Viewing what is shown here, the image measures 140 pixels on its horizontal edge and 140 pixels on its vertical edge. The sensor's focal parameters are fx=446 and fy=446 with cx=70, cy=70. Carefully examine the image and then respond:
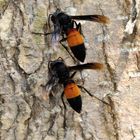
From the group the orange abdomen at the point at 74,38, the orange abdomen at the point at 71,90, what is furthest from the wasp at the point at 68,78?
the orange abdomen at the point at 74,38

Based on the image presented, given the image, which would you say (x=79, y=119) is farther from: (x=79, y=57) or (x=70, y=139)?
(x=79, y=57)

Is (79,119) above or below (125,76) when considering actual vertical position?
below

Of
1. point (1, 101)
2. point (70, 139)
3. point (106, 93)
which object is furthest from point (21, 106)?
point (106, 93)

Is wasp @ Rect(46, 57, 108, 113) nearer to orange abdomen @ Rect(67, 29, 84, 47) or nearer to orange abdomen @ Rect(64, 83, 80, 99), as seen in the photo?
orange abdomen @ Rect(64, 83, 80, 99)

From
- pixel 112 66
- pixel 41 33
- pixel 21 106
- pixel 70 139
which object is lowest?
pixel 70 139

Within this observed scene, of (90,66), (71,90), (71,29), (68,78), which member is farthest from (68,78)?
(71,29)

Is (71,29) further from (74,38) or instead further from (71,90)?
(71,90)
